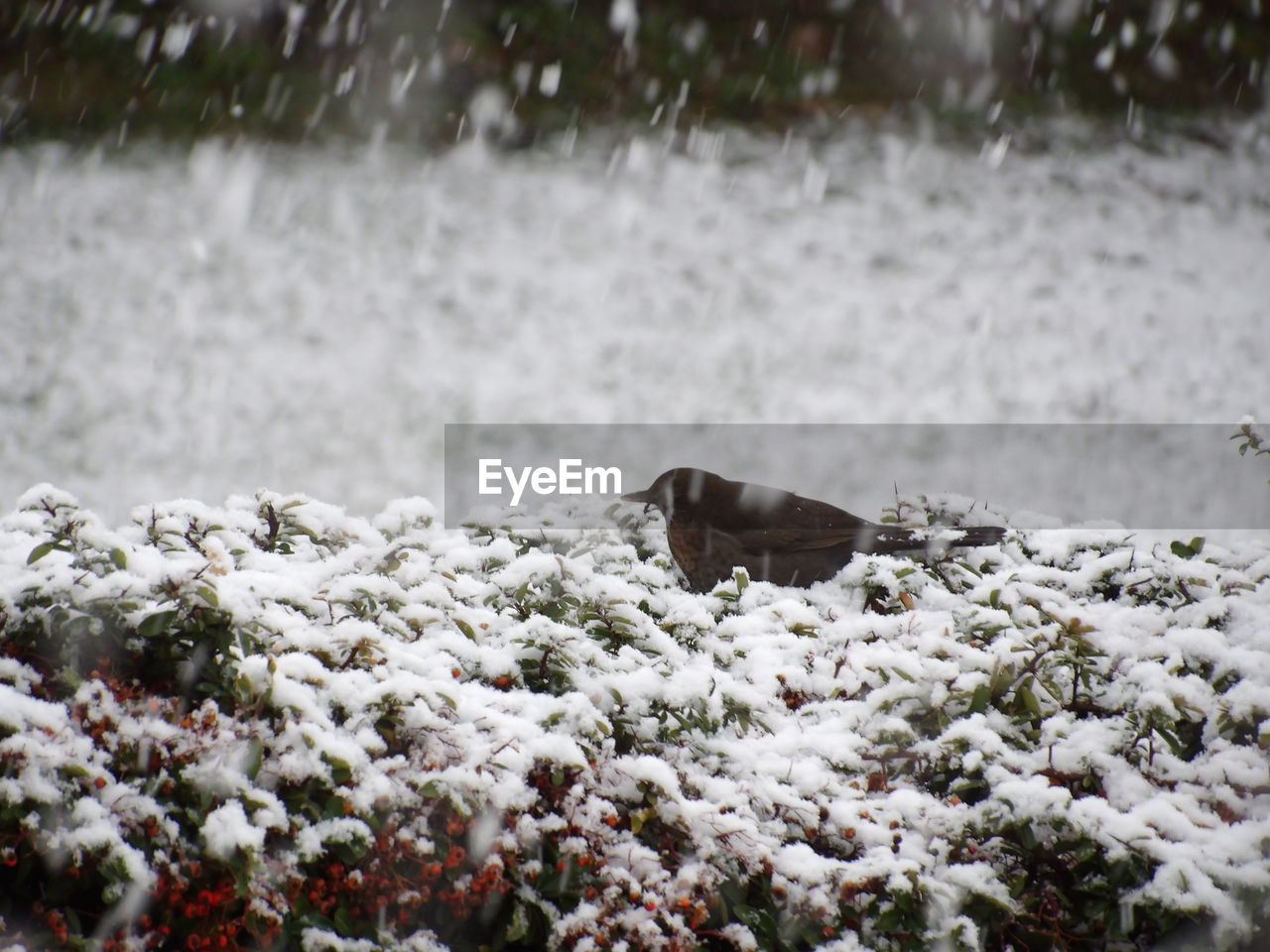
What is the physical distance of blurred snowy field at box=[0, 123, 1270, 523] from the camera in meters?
6.71

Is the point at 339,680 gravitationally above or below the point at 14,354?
below

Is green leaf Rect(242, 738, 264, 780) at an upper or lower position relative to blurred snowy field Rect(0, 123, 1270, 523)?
lower

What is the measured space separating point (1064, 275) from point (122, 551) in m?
8.44

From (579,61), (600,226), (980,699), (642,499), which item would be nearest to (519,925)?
(980,699)

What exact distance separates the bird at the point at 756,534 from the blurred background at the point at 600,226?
299 cm

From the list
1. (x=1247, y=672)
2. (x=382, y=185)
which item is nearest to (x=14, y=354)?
(x=382, y=185)

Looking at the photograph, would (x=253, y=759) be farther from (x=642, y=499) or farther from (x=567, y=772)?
(x=642, y=499)

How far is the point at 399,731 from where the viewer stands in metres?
1.70

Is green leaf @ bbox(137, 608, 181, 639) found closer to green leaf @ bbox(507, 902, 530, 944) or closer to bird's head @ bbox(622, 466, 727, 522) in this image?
green leaf @ bbox(507, 902, 530, 944)

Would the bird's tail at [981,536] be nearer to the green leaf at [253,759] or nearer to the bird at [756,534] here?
the bird at [756,534]

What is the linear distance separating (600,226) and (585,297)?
1.11 m

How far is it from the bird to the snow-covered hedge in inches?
42.7

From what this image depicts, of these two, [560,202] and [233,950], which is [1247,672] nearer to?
[233,950]

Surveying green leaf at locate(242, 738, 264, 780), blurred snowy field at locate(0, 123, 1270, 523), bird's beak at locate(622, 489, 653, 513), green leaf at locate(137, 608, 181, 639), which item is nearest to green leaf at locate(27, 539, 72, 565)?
green leaf at locate(137, 608, 181, 639)
